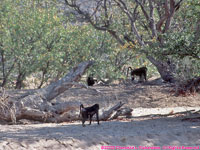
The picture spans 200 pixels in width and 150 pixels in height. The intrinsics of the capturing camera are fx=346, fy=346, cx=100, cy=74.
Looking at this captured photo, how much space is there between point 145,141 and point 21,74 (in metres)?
13.3

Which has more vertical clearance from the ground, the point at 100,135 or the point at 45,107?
the point at 45,107

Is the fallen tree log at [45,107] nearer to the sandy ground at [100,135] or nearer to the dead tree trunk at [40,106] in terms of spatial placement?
the dead tree trunk at [40,106]

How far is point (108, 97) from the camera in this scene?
1563cm

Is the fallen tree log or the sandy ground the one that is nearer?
the sandy ground

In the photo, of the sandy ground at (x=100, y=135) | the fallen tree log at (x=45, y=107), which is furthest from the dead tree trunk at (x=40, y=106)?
the sandy ground at (x=100, y=135)

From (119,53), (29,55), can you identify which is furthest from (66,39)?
(119,53)

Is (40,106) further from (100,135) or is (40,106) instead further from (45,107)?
(100,135)

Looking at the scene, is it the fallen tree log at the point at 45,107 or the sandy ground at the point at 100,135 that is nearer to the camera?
the sandy ground at the point at 100,135

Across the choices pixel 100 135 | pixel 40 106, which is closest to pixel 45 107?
pixel 40 106

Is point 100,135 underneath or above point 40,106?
underneath

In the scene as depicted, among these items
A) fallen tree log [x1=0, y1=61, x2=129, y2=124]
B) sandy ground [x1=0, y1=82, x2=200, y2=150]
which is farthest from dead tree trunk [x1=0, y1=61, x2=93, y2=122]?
sandy ground [x1=0, y1=82, x2=200, y2=150]

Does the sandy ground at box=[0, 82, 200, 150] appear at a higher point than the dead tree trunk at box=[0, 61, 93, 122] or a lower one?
lower

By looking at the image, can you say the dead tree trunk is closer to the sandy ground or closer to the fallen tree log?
the fallen tree log

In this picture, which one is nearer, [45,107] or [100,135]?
[100,135]
